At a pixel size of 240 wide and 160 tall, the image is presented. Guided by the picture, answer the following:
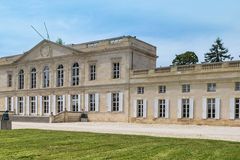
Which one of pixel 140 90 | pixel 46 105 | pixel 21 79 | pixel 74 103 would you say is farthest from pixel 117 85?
pixel 21 79

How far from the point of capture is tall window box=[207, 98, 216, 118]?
25.6 meters

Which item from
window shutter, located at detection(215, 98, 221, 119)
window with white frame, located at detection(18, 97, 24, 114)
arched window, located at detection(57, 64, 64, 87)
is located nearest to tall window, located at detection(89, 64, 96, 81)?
arched window, located at detection(57, 64, 64, 87)

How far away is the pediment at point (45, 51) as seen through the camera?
35844mm

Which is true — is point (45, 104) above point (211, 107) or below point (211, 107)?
below

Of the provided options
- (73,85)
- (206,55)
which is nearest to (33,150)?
(73,85)

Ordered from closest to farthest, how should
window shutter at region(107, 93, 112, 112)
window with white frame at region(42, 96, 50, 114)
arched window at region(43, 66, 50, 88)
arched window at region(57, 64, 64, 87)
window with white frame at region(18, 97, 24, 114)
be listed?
window shutter at region(107, 93, 112, 112)
arched window at region(57, 64, 64, 87)
window with white frame at region(42, 96, 50, 114)
arched window at region(43, 66, 50, 88)
window with white frame at region(18, 97, 24, 114)

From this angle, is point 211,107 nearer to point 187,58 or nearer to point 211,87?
point 211,87

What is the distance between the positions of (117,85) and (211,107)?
9.35 metres

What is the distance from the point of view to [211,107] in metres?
25.7

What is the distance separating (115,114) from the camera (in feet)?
103

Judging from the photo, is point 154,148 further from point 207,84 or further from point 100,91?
point 100,91

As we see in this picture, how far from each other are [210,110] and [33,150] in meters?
19.1

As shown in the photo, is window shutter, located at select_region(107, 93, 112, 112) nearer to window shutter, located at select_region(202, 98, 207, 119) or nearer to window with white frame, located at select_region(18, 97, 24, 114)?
window shutter, located at select_region(202, 98, 207, 119)

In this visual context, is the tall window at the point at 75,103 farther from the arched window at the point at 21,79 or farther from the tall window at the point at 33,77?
the arched window at the point at 21,79
